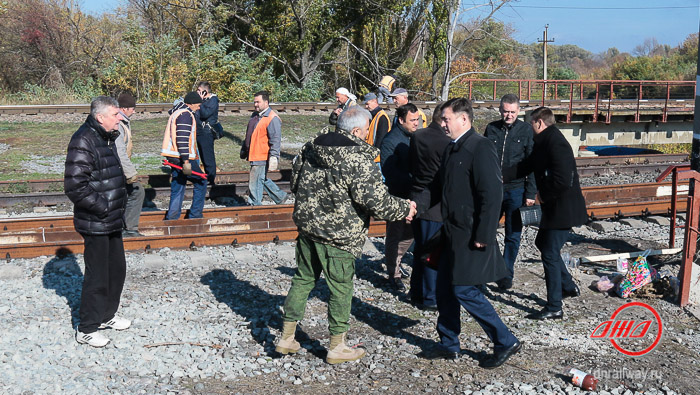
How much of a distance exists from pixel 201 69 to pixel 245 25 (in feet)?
17.4

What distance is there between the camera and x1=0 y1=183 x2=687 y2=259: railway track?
24.5 feet

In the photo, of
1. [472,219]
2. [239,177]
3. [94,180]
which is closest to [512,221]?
[472,219]

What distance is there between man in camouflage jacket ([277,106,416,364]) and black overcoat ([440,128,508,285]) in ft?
1.36

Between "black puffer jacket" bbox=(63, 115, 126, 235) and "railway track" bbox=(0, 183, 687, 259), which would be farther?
"railway track" bbox=(0, 183, 687, 259)

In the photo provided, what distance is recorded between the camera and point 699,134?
275 inches

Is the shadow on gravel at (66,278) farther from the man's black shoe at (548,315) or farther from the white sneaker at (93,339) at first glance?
the man's black shoe at (548,315)

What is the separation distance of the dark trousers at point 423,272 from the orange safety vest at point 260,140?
3805 millimetres

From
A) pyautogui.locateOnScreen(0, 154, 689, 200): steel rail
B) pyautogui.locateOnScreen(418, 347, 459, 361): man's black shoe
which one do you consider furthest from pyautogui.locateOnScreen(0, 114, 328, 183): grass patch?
pyautogui.locateOnScreen(418, 347, 459, 361): man's black shoe

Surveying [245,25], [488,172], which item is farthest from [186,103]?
[245,25]

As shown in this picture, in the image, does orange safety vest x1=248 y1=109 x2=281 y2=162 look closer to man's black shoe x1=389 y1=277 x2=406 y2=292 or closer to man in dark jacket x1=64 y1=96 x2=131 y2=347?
man's black shoe x1=389 y1=277 x2=406 y2=292

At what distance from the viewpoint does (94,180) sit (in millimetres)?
5102

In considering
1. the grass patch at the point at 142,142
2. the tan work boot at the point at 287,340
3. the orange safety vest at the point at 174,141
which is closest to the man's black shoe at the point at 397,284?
the tan work boot at the point at 287,340

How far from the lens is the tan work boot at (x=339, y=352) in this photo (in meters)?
4.97

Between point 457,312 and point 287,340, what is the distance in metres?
1.32
